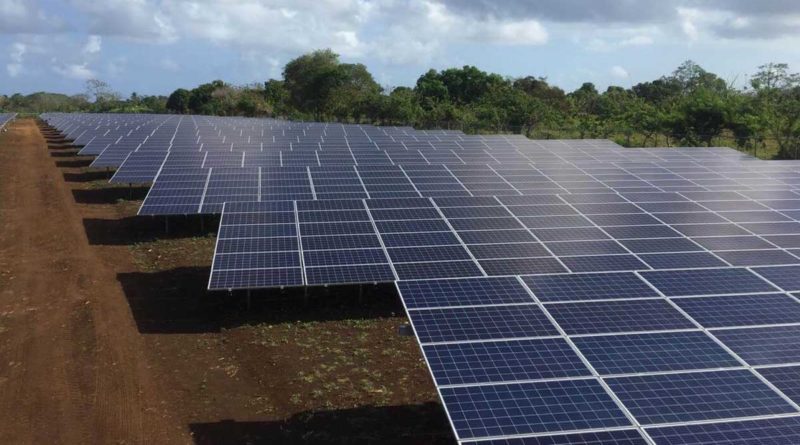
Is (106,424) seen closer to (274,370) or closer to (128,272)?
(274,370)

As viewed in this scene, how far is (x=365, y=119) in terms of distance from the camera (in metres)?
81.0

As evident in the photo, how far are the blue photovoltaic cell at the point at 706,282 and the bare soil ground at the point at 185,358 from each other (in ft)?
17.7

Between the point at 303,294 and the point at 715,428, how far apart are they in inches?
458

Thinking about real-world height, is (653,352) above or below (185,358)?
above

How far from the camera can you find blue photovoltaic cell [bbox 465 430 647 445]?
786cm

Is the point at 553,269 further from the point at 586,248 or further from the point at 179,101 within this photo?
the point at 179,101

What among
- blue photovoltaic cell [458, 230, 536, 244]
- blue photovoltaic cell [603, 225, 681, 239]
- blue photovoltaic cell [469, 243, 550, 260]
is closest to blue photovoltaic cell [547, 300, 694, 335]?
blue photovoltaic cell [469, 243, 550, 260]

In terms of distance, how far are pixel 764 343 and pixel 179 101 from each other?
117 meters

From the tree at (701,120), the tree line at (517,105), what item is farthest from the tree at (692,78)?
the tree at (701,120)

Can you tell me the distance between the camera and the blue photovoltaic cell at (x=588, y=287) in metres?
12.1

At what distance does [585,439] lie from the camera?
7.93 meters

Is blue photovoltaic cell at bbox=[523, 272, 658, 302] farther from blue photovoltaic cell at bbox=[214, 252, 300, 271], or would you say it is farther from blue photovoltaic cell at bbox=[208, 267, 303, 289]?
blue photovoltaic cell at bbox=[214, 252, 300, 271]

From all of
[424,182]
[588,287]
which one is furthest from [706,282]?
[424,182]

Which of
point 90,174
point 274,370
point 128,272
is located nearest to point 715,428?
point 274,370
